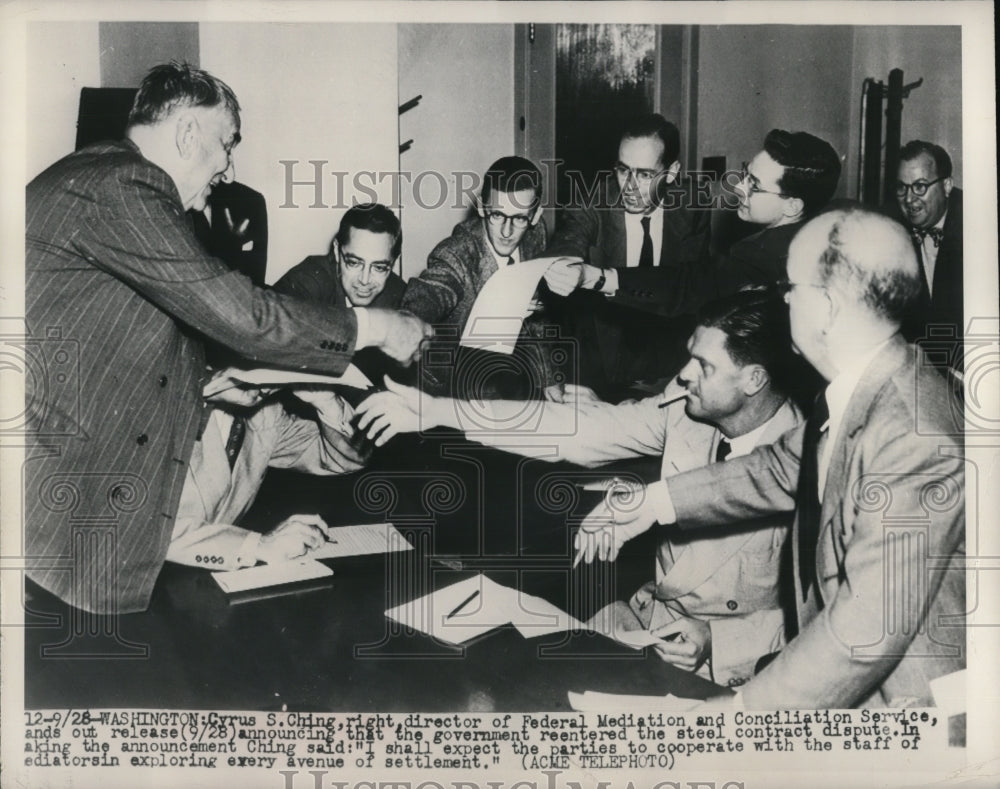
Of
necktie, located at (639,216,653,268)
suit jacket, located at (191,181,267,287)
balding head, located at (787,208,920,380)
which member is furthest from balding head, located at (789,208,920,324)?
suit jacket, located at (191,181,267,287)

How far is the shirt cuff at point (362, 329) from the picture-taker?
262 cm

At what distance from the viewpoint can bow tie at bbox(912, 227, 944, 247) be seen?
2.64 metres

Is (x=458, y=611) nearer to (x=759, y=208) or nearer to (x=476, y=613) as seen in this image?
(x=476, y=613)

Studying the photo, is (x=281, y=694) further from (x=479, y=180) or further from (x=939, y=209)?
(x=939, y=209)

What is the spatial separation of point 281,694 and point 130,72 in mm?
1760

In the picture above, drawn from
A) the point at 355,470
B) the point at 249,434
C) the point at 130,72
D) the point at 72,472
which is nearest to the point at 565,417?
the point at 355,470

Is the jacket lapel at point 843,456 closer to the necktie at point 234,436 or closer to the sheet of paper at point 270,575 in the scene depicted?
the sheet of paper at point 270,575

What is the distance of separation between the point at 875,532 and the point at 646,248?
100 cm

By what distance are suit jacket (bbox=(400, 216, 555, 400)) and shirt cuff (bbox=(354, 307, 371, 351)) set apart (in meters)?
0.13

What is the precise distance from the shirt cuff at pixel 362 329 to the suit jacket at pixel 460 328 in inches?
4.9

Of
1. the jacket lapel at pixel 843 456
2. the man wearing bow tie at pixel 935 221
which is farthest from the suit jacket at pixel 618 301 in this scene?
the man wearing bow tie at pixel 935 221

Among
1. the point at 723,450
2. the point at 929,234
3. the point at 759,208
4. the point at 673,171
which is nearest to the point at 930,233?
the point at 929,234

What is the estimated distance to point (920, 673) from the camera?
102 inches

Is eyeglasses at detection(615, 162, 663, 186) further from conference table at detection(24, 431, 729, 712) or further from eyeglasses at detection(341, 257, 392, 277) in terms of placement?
conference table at detection(24, 431, 729, 712)
